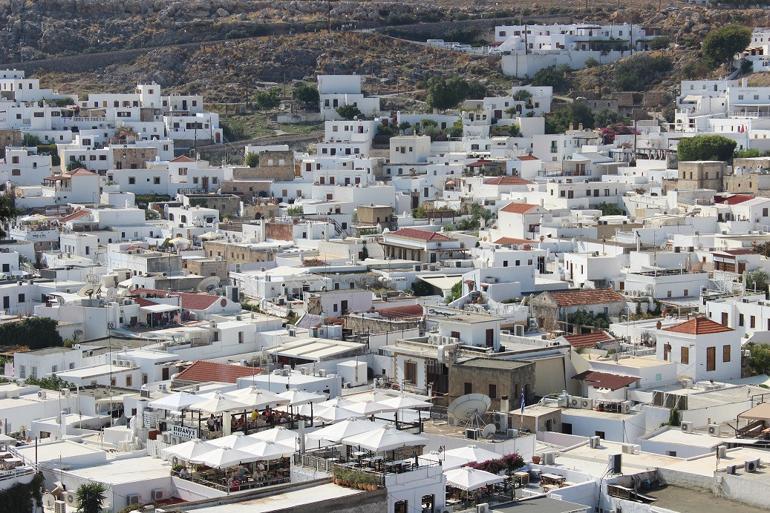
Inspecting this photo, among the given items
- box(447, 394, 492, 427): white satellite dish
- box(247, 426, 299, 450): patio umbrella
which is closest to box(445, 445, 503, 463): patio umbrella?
box(247, 426, 299, 450): patio umbrella

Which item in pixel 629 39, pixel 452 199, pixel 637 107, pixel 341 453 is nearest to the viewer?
pixel 341 453

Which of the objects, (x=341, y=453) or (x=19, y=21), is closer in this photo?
(x=341, y=453)

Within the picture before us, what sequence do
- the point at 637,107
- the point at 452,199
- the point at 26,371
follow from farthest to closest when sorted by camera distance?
the point at 637,107 → the point at 452,199 → the point at 26,371

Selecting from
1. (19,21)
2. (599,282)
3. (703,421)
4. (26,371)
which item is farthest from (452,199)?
(19,21)

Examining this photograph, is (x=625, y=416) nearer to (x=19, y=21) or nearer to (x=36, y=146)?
(x=36, y=146)

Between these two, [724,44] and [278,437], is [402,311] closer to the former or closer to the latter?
[278,437]

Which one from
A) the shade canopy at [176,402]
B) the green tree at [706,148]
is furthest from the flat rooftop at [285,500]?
the green tree at [706,148]

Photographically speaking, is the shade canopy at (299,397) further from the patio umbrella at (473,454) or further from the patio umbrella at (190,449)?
the patio umbrella at (473,454)
